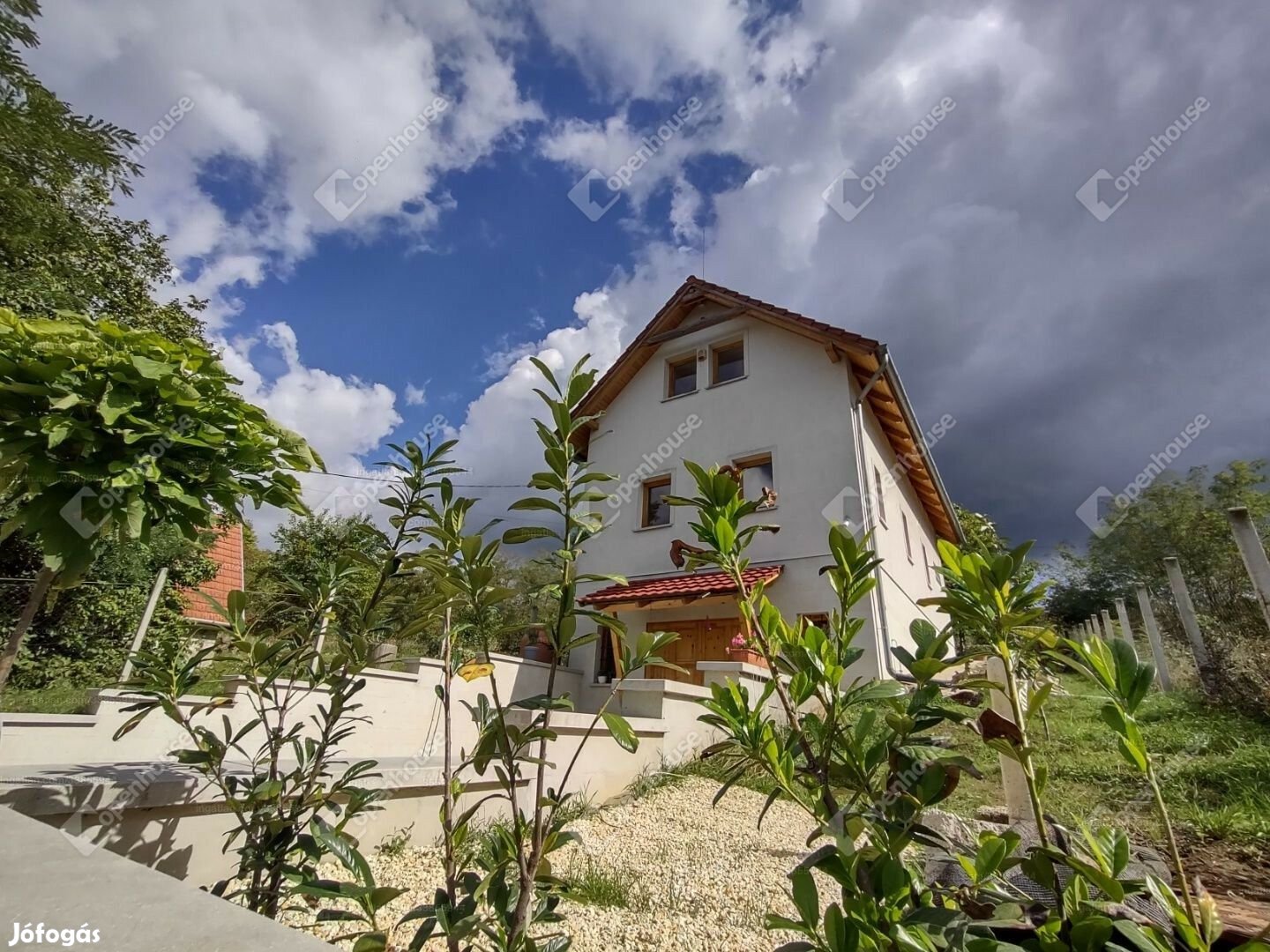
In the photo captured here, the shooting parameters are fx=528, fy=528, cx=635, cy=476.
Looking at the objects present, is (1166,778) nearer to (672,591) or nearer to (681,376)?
(672,591)

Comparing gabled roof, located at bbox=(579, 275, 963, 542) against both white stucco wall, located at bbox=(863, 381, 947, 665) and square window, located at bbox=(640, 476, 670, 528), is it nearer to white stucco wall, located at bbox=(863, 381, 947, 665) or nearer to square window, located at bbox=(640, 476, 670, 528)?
white stucco wall, located at bbox=(863, 381, 947, 665)

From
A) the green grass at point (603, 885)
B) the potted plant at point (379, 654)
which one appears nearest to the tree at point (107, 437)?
the potted plant at point (379, 654)

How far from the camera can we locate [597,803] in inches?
162

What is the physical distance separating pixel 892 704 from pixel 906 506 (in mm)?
12737

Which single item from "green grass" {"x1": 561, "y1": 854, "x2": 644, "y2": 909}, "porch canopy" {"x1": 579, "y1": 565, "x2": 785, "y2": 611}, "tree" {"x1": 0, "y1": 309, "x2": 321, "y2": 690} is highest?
"porch canopy" {"x1": 579, "y1": 565, "x2": 785, "y2": 611}

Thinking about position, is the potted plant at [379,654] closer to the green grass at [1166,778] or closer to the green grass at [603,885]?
the green grass at [603,885]

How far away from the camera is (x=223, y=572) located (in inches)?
409

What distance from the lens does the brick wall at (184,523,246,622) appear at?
9180 millimetres

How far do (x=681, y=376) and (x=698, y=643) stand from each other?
5.55 metres

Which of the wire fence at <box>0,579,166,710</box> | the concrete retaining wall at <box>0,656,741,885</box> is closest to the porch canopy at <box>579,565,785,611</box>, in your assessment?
the concrete retaining wall at <box>0,656,741,885</box>

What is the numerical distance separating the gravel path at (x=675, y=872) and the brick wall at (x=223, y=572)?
8567 millimetres

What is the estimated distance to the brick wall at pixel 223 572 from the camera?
9.18 metres

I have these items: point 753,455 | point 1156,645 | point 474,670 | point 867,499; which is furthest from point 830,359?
point 474,670

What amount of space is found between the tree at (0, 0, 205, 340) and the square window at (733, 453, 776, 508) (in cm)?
797
